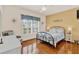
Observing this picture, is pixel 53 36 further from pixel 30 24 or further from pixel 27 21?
pixel 27 21

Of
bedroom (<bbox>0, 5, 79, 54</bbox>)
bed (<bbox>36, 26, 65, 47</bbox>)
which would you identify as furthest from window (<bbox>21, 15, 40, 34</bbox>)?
bed (<bbox>36, 26, 65, 47</bbox>)

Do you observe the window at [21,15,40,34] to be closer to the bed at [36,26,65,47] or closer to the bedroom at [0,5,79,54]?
the bedroom at [0,5,79,54]

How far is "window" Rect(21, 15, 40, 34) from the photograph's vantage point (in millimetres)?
2375

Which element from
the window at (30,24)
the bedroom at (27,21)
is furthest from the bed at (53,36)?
the window at (30,24)

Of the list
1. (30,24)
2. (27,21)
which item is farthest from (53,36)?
(27,21)

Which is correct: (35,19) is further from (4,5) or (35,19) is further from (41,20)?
(4,5)

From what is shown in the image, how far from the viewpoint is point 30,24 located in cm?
253

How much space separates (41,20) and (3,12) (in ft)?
3.54

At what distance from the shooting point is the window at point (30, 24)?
93.5 inches

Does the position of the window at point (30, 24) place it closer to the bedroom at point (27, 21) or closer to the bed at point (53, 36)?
the bedroom at point (27, 21)

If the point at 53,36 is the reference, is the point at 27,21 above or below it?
above
